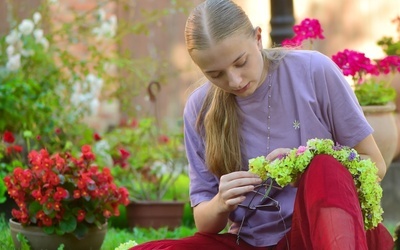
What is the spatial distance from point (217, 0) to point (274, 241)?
0.83m

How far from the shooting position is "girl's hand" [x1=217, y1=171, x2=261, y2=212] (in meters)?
2.84

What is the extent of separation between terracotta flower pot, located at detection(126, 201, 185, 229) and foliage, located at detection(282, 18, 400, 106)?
1.19 meters

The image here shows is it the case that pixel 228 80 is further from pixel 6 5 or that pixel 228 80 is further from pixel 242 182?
pixel 6 5

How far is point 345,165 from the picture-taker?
9.16 ft

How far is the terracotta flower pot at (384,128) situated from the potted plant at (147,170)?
122 centimetres

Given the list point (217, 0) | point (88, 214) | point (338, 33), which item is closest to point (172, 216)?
point (88, 214)

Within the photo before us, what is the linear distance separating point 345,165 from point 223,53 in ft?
1.70

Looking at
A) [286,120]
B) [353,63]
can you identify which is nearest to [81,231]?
[286,120]

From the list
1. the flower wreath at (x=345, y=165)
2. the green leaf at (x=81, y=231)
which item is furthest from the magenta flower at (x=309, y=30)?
the flower wreath at (x=345, y=165)

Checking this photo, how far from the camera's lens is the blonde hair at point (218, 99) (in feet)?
9.68

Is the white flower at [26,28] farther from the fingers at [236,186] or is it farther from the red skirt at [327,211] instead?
the red skirt at [327,211]

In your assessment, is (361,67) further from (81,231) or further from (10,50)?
(10,50)

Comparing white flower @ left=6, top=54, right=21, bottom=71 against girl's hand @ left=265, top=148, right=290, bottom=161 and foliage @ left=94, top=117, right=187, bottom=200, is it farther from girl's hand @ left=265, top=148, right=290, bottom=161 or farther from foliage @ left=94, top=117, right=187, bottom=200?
girl's hand @ left=265, top=148, right=290, bottom=161

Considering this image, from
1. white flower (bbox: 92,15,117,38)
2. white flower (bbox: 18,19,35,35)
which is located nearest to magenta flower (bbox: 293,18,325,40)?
white flower (bbox: 18,19,35,35)
